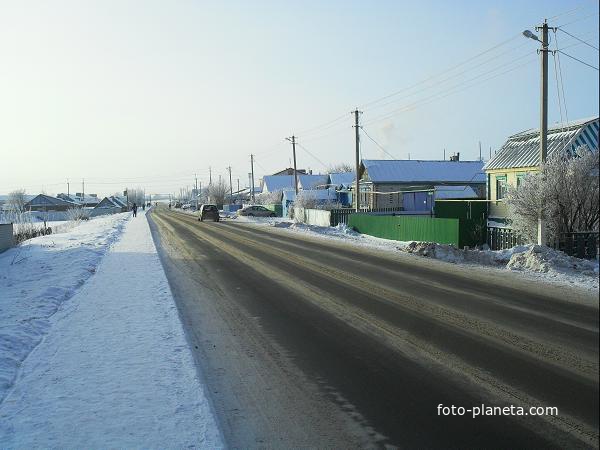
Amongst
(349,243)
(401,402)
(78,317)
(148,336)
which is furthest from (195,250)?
(401,402)

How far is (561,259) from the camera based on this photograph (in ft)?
35.8

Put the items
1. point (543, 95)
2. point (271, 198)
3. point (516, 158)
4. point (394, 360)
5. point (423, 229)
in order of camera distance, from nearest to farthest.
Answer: point (394, 360) → point (543, 95) → point (423, 229) → point (516, 158) → point (271, 198)

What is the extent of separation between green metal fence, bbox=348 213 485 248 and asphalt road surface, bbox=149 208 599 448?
7226 mm

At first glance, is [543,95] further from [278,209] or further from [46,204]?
[46,204]

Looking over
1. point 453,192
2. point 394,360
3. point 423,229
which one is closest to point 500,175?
point 423,229

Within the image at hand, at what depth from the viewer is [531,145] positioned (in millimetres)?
27391

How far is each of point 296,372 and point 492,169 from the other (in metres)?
26.8

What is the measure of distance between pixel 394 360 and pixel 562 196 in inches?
443

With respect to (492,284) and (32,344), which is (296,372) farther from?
(492,284)

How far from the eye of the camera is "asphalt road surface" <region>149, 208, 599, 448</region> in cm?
414

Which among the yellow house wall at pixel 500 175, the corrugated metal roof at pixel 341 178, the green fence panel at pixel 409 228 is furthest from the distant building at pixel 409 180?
the green fence panel at pixel 409 228

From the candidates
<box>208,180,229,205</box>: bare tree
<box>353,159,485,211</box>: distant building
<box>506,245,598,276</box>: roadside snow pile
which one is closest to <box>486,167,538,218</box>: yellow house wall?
<box>506,245,598,276</box>: roadside snow pile

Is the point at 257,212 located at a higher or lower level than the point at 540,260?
higher

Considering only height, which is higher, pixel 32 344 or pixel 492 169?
pixel 492 169
